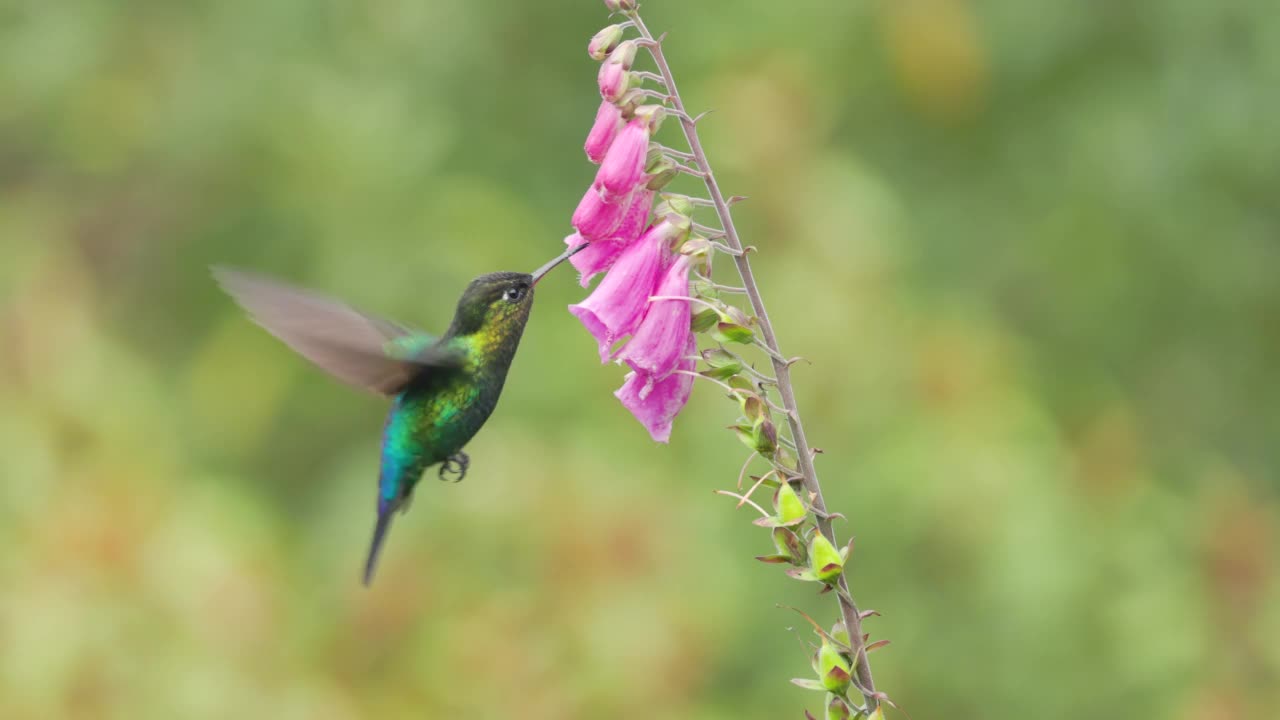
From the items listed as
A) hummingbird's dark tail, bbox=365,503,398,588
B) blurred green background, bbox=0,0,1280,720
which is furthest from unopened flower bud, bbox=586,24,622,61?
blurred green background, bbox=0,0,1280,720

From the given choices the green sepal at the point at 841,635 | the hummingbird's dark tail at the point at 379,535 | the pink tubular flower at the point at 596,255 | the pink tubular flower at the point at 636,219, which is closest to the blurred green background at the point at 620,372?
the hummingbird's dark tail at the point at 379,535

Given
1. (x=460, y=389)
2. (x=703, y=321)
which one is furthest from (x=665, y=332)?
(x=460, y=389)

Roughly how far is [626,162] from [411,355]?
0.67 m

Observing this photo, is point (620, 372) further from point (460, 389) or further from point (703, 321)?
point (703, 321)

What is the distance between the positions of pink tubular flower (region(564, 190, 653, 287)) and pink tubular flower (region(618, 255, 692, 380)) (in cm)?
11

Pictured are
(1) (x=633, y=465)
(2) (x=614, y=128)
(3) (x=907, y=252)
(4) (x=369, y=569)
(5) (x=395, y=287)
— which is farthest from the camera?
(3) (x=907, y=252)

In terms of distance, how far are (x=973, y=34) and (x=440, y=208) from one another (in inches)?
73.4

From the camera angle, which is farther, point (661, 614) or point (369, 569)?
point (661, 614)

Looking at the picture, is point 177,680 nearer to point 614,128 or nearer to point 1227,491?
point 614,128

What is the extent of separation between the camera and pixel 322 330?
2.26m

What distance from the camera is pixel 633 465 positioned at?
4043 mm

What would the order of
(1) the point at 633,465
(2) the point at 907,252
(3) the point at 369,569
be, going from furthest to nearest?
(2) the point at 907,252 → (1) the point at 633,465 → (3) the point at 369,569

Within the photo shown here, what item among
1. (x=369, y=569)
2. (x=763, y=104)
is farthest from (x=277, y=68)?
(x=369, y=569)

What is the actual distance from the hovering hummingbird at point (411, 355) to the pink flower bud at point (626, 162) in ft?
0.80
